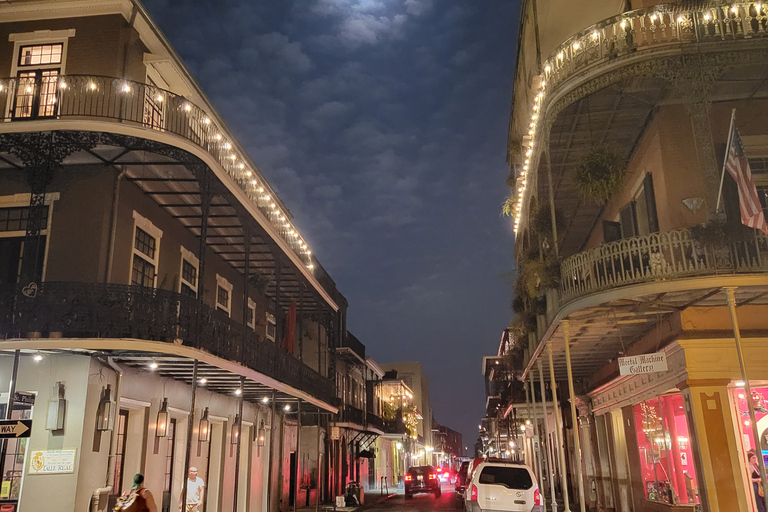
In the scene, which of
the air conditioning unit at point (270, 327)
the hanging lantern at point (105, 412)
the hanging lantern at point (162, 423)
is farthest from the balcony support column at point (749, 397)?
the air conditioning unit at point (270, 327)

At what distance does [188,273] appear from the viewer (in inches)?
639

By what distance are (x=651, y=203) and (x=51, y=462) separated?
1195 centimetres

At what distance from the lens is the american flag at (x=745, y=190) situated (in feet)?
29.2

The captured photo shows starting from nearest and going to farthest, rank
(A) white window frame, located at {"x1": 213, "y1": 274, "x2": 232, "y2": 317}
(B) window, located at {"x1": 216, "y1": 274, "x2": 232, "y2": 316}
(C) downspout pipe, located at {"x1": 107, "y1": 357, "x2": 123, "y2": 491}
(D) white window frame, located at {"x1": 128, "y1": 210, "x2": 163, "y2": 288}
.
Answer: (C) downspout pipe, located at {"x1": 107, "y1": 357, "x2": 123, "y2": 491} < (D) white window frame, located at {"x1": 128, "y1": 210, "x2": 163, "y2": 288} < (A) white window frame, located at {"x1": 213, "y1": 274, "x2": 232, "y2": 317} < (B) window, located at {"x1": 216, "y1": 274, "x2": 232, "y2": 316}

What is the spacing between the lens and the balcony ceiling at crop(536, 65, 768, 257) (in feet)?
36.5

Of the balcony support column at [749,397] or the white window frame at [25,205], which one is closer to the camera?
the balcony support column at [749,397]

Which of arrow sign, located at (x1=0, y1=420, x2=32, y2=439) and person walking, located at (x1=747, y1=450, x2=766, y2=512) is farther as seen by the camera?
person walking, located at (x1=747, y1=450, x2=766, y2=512)

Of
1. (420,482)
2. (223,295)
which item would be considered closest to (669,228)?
(223,295)

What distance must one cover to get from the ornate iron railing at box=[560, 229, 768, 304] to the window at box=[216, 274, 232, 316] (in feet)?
36.2

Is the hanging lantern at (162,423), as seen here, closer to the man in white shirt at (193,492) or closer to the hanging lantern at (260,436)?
the man in white shirt at (193,492)

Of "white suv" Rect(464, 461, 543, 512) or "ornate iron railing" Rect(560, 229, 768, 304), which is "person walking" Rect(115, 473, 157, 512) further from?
"ornate iron railing" Rect(560, 229, 768, 304)

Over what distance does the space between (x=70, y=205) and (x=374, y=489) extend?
3589cm

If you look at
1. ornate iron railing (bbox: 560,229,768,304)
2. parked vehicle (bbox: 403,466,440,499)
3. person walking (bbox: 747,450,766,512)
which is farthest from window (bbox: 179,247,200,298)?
parked vehicle (bbox: 403,466,440,499)

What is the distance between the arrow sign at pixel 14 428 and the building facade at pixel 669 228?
8.94m
